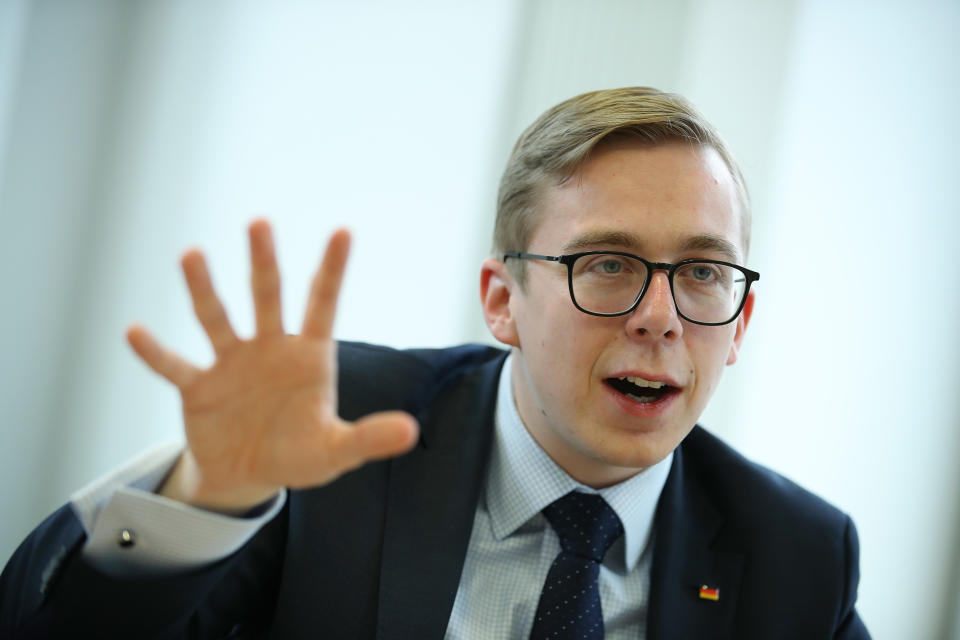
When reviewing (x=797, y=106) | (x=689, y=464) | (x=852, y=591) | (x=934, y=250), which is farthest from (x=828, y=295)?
(x=852, y=591)

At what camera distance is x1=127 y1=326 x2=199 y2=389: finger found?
2.90ft

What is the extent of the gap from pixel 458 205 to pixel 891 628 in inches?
67.8

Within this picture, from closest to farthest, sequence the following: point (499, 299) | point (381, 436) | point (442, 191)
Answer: point (381, 436), point (499, 299), point (442, 191)

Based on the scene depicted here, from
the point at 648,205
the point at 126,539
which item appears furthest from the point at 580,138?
the point at 126,539

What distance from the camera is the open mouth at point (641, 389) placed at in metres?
1.31

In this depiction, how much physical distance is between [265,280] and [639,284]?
2.24ft

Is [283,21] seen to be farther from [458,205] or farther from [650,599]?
[650,599]

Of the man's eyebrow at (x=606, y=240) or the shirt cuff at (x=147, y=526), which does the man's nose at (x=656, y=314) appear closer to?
the man's eyebrow at (x=606, y=240)

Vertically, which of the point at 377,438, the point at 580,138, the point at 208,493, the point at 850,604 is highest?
the point at 580,138

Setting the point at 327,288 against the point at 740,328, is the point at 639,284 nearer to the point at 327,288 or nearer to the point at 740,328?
the point at 740,328

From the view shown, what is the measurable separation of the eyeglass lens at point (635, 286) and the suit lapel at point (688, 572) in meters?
0.44

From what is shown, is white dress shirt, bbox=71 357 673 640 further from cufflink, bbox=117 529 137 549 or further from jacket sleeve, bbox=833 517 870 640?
cufflink, bbox=117 529 137 549

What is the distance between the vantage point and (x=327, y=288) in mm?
904

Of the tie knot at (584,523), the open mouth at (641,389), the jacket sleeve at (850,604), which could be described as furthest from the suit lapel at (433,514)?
the jacket sleeve at (850,604)
